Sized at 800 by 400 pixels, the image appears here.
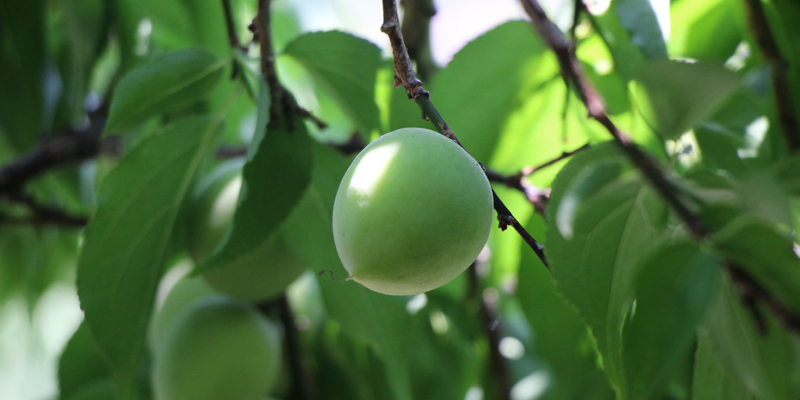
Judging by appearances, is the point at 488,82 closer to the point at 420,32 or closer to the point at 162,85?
the point at 420,32

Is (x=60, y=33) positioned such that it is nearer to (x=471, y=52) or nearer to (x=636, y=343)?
(x=471, y=52)

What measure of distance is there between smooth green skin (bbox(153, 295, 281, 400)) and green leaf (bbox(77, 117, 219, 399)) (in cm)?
12

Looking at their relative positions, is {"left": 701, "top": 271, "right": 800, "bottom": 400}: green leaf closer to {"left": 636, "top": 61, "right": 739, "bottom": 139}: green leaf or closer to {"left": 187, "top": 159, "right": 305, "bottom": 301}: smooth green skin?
{"left": 636, "top": 61, "right": 739, "bottom": 139}: green leaf

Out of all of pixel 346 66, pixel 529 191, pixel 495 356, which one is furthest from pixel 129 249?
pixel 495 356

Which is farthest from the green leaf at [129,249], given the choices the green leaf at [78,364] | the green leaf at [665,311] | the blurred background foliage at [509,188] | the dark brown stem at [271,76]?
the green leaf at [665,311]

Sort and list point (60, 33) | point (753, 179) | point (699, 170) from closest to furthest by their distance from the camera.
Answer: point (753, 179) < point (699, 170) < point (60, 33)

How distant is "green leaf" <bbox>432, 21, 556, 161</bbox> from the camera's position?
54 centimetres

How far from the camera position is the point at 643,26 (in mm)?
468

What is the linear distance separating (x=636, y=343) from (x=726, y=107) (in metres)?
0.35

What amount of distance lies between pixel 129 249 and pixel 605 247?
362 millimetres

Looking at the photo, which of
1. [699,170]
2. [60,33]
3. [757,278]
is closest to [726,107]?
[699,170]

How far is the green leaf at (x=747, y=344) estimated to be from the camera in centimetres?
28

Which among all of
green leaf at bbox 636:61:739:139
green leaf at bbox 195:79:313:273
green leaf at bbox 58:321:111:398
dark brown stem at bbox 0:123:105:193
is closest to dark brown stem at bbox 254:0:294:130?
green leaf at bbox 195:79:313:273

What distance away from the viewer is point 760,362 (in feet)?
0.91
